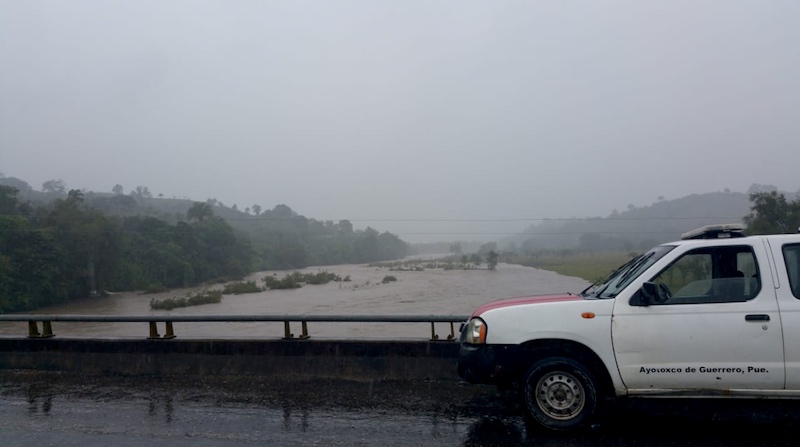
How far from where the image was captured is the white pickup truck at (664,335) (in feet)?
17.9

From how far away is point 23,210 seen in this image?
16750mm

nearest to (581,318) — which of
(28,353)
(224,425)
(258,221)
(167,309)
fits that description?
(224,425)

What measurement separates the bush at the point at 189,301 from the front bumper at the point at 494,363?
33.6 feet

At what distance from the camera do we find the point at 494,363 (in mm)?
6117

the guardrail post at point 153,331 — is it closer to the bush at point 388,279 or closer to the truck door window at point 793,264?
the truck door window at point 793,264

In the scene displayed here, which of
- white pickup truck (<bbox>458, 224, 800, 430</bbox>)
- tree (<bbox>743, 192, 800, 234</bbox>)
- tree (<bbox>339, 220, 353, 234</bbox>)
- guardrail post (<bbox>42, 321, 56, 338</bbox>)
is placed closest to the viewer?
white pickup truck (<bbox>458, 224, 800, 430</bbox>)

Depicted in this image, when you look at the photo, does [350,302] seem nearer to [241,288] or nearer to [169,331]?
[241,288]

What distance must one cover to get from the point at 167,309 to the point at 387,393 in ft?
27.6

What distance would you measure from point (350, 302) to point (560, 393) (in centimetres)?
1112

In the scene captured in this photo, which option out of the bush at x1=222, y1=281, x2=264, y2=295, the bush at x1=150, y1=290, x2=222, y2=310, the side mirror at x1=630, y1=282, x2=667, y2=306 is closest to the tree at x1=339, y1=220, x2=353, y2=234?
the bush at x1=222, y1=281, x2=264, y2=295

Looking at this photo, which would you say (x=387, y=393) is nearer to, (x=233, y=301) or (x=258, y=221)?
(x=233, y=301)

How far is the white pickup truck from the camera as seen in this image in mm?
5461

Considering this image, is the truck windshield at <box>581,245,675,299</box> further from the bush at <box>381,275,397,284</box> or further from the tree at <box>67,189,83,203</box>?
the tree at <box>67,189,83,203</box>

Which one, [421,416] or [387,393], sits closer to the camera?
[421,416]
